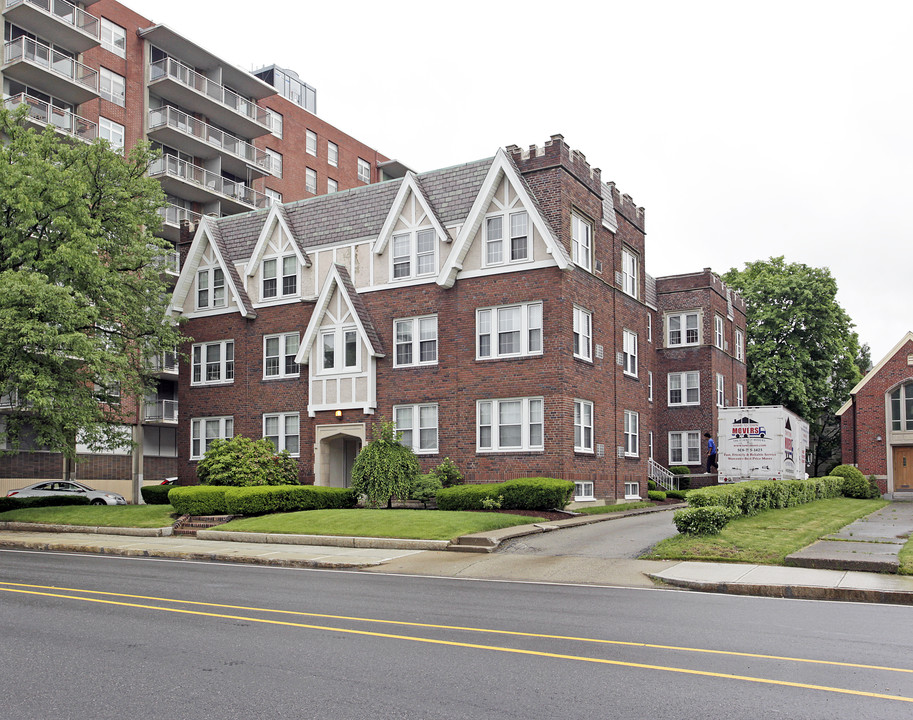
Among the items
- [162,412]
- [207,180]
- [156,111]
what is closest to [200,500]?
[162,412]

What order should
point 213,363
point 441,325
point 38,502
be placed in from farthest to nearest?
point 213,363 < point 38,502 < point 441,325

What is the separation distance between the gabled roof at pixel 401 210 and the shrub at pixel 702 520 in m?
13.9

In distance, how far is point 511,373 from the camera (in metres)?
28.0

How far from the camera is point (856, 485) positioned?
42.2 meters

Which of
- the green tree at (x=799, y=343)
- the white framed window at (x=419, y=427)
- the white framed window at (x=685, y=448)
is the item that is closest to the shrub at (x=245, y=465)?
the white framed window at (x=419, y=427)

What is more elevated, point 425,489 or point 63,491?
point 425,489

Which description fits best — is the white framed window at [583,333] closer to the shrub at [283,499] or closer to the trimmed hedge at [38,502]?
the shrub at [283,499]

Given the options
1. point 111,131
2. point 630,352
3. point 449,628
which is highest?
point 111,131

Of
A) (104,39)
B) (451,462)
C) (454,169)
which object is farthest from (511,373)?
(104,39)

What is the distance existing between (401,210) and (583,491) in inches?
447

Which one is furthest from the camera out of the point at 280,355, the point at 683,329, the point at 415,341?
the point at 683,329

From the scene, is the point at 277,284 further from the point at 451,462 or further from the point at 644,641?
the point at 644,641

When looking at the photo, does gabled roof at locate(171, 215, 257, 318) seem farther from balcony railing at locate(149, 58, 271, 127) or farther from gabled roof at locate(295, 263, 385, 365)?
A: balcony railing at locate(149, 58, 271, 127)

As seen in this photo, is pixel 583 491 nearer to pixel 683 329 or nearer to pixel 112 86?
pixel 683 329
